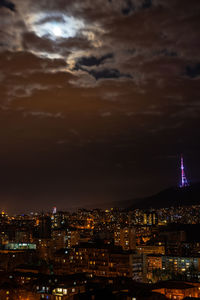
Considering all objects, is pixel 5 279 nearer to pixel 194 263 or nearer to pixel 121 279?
pixel 121 279

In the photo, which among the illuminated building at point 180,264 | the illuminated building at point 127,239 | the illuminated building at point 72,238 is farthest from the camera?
the illuminated building at point 72,238

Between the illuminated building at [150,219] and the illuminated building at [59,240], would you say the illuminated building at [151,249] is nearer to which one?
the illuminated building at [59,240]

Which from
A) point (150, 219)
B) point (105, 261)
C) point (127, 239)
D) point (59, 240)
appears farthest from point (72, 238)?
point (150, 219)

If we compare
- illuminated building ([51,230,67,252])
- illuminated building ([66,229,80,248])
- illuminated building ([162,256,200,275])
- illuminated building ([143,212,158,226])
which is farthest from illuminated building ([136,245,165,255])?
illuminated building ([143,212,158,226])

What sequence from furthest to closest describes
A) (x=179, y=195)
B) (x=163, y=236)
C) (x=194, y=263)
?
(x=179, y=195) < (x=163, y=236) < (x=194, y=263)

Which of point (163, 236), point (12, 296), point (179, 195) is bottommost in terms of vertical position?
point (12, 296)

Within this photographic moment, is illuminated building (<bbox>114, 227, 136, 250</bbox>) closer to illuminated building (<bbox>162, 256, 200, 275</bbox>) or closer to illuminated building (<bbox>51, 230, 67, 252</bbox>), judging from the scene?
illuminated building (<bbox>51, 230, 67, 252</bbox>)

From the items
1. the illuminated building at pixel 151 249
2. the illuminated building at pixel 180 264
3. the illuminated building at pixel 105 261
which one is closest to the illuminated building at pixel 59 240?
the illuminated building at pixel 151 249

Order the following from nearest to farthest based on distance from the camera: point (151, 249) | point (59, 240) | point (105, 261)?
point (105, 261)
point (151, 249)
point (59, 240)

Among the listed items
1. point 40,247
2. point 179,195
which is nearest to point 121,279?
point 40,247

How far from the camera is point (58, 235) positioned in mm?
43156

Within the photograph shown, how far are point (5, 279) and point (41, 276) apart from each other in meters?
1.78

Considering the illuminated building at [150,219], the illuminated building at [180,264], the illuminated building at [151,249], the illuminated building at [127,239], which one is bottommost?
the illuminated building at [180,264]

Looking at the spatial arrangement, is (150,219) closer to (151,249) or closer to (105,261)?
(151,249)
